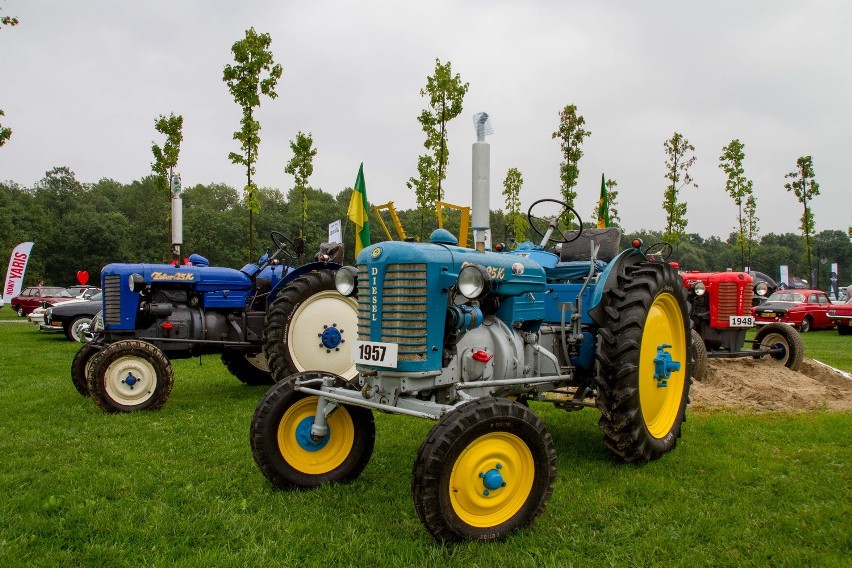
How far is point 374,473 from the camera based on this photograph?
14.1ft

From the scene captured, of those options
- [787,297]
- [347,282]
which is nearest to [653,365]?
[347,282]

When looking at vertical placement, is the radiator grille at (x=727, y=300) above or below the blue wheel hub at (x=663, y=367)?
above

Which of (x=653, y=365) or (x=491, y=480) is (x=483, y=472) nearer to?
(x=491, y=480)

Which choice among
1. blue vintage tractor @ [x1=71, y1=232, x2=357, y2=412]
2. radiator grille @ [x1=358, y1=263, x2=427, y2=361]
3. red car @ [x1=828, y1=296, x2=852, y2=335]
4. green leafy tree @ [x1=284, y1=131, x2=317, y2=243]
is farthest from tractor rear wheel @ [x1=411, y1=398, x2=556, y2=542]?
red car @ [x1=828, y1=296, x2=852, y2=335]

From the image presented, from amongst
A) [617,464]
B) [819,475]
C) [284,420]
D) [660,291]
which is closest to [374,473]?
[284,420]

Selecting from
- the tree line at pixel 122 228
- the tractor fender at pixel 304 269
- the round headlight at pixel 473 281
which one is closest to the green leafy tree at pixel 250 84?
the tractor fender at pixel 304 269

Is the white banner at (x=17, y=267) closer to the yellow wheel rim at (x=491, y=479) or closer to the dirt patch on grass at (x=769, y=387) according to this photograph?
the dirt patch on grass at (x=769, y=387)

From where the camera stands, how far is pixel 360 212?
10.6 metres

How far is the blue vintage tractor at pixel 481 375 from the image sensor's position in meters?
3.15

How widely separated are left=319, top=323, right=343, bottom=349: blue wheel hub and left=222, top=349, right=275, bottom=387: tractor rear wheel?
5.40ft

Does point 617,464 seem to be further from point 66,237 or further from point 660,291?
point 66,237

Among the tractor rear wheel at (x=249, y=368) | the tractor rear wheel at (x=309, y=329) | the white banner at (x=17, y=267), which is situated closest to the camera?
the tractor rear wheel at (x=309, y=329)

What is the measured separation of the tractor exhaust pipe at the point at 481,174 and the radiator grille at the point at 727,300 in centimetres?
643

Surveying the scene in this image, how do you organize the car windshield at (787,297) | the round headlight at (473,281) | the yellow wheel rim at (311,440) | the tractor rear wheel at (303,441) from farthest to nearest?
the car windshield at (787,297) → the yellow wheel rim at (311,440) → the tractor rear wheel at (303,441) → the round headlight at (473,281)
